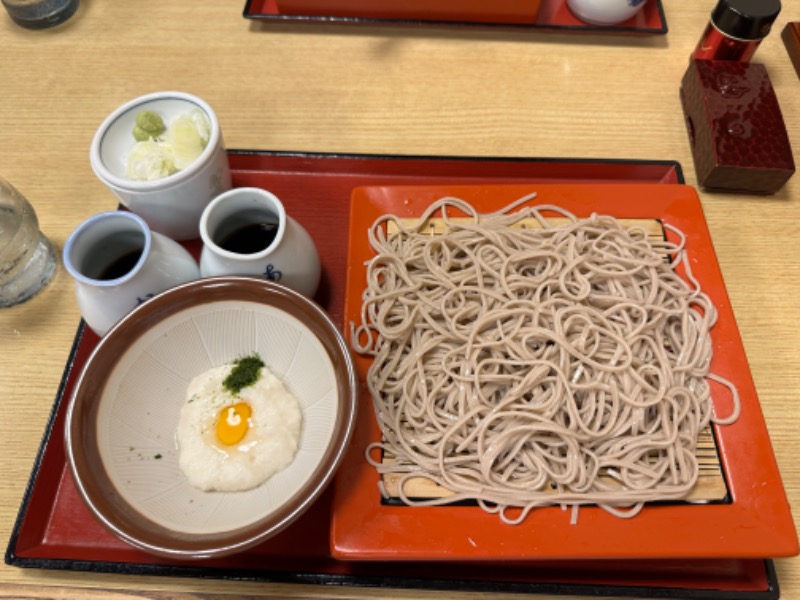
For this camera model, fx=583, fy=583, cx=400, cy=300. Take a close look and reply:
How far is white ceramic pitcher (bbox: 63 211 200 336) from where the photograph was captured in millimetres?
1186

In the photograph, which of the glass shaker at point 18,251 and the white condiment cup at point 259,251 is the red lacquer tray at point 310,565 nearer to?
the glass shaker at point 18,251

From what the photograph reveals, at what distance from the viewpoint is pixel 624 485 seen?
45.8 inches

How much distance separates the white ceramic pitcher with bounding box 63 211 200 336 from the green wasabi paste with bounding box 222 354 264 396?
0.74ft

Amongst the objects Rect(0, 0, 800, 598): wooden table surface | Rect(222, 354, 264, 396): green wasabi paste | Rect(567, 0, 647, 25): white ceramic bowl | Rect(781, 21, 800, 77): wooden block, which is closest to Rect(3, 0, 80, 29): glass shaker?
Rect(0, 0, 800, 598): wooden table surface

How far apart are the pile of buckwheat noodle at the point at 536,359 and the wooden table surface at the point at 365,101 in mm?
302

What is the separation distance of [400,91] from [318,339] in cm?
100

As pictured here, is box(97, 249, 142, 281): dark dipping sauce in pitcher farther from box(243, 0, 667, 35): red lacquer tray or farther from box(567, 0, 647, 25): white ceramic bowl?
box(567, 0, 647, 25): white ceramic bowl

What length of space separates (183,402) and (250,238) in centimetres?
38

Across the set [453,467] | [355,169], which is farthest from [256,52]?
[453,467]

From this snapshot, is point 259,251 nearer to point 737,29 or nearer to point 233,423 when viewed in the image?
point 233,423

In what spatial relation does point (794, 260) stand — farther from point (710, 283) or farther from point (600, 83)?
point (600, 83)

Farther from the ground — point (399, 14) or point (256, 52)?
point (399, 14)

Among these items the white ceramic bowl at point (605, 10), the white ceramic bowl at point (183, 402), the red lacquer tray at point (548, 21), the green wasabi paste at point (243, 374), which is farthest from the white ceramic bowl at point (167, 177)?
the white ceramic bowl at point (605, 10)

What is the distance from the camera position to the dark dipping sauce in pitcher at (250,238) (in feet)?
4.19
